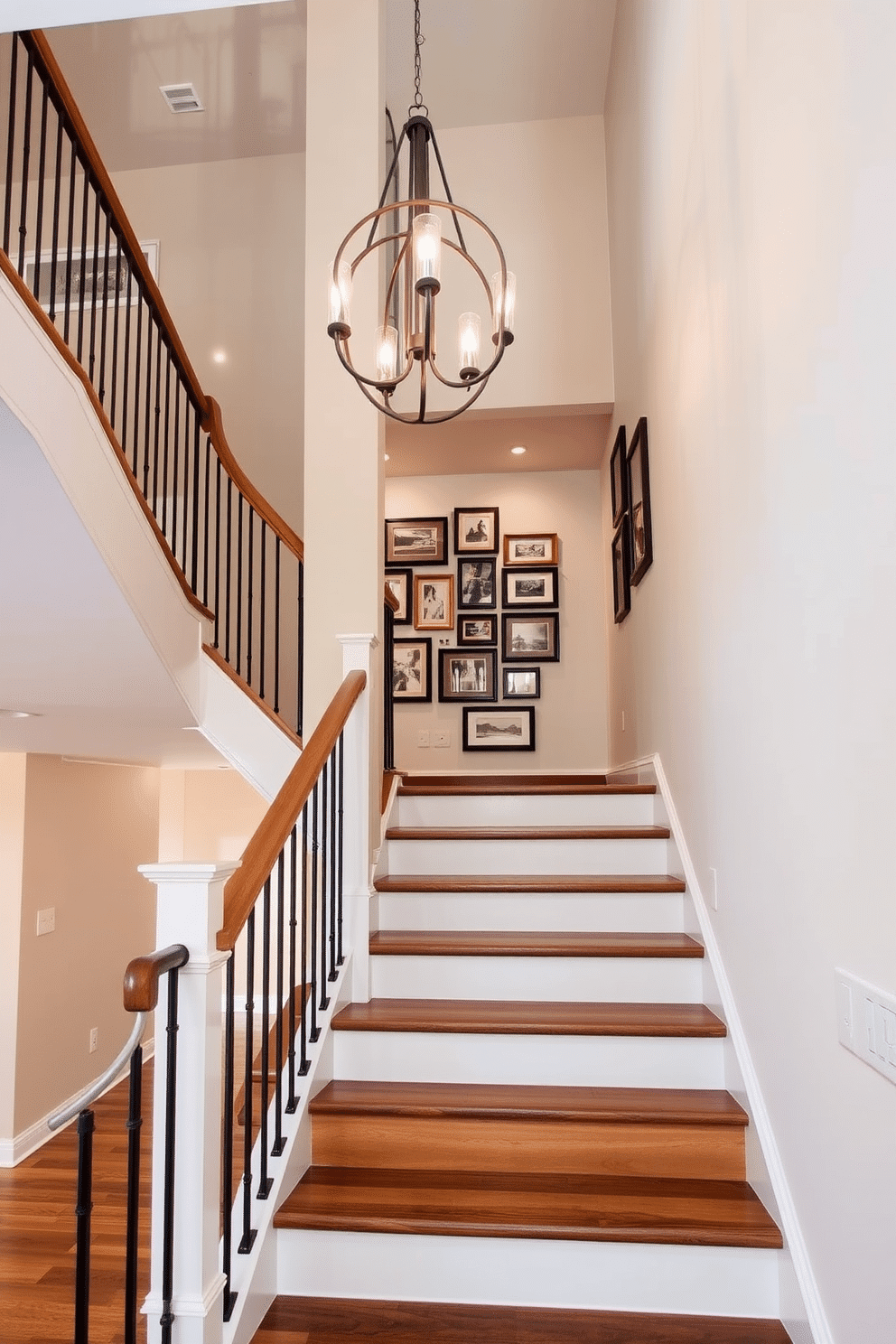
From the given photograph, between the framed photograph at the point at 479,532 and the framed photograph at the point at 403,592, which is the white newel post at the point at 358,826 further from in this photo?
the framed photograph at the point at 479,532

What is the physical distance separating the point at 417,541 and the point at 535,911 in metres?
3.76

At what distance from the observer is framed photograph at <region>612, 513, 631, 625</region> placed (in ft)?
14.6

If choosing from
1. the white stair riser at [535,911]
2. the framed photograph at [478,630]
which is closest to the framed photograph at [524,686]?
the framed photograph at [478,630]

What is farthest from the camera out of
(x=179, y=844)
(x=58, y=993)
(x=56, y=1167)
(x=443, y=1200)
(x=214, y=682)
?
(x=179, y=844)

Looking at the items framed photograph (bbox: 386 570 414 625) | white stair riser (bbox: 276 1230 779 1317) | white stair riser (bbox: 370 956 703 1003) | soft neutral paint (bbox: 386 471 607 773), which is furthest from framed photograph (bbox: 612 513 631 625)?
white stair riser (bbox: 276 1230 779 1317)

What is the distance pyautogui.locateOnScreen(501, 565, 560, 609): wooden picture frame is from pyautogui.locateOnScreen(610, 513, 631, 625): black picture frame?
0.96 meters

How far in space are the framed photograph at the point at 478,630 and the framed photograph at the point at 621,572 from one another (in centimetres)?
119

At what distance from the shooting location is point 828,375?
161 centimetres

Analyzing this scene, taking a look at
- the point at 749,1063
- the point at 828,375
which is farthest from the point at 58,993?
the point at 828,375

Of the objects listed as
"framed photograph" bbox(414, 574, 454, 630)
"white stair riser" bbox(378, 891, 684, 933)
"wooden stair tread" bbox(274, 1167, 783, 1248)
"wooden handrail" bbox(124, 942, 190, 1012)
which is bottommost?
"wooden stair tread" bbox(274, 1167, 783, 1248)

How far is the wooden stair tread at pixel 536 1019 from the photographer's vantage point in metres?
2.48

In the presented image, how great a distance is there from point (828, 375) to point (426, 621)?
15.8ft

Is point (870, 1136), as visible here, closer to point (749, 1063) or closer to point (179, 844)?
point (749, 1063)

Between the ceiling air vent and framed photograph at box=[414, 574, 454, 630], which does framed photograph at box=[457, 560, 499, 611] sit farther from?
the ceiling air vent
